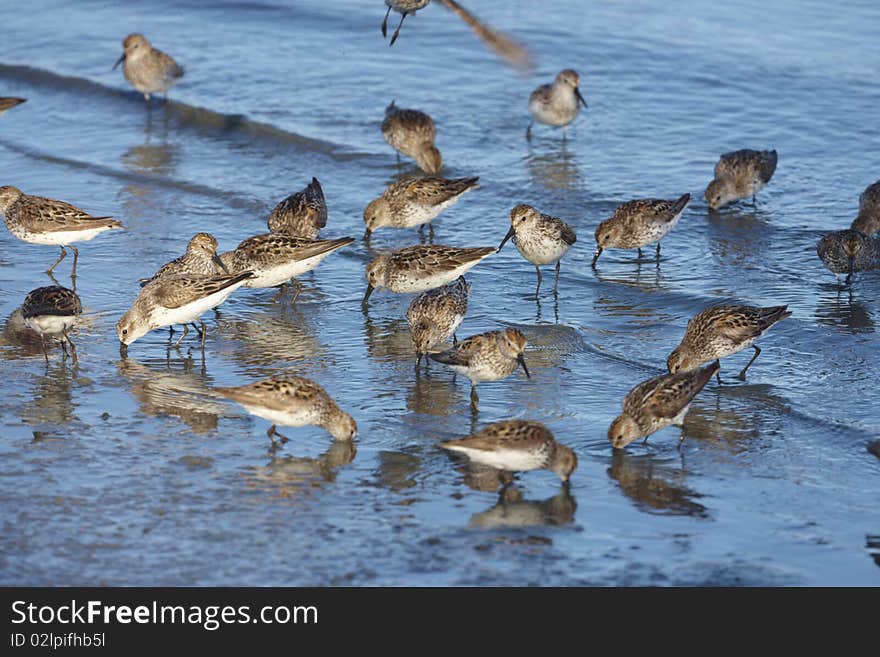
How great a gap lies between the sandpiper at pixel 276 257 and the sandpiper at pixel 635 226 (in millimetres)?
3029

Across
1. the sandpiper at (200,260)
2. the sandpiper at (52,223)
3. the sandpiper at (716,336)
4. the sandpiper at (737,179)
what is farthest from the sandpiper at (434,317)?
the sandpiper at (737,179)

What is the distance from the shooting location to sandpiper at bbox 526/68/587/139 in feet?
63.4

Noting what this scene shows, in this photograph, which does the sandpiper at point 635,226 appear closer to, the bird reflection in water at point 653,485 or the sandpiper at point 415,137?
the sandpiper at point 415,137

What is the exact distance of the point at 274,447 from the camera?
9836 mm

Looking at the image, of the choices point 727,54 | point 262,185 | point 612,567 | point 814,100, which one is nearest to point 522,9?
point 727,54

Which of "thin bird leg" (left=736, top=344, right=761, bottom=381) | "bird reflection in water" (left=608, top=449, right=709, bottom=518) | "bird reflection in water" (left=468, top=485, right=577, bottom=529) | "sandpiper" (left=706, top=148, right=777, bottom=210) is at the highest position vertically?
"sandpiper" (left=706, top=148, right=777, bottom=210)

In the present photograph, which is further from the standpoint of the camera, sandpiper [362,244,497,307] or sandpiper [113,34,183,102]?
sandpiper [113,34,183,102]

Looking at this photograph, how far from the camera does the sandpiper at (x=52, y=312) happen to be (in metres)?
11.2

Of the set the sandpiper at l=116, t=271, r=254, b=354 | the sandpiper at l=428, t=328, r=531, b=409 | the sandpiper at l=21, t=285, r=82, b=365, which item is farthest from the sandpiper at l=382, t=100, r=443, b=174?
the sandpiper at l=428, t=328, r=531, b=409

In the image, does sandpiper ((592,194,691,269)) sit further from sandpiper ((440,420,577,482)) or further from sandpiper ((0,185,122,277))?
sandpiper ((440,420,577,482))

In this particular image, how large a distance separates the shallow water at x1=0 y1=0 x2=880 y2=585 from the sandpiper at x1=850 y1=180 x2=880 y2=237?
58 cm

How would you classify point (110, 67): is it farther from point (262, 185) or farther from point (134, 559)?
point (134, 559)

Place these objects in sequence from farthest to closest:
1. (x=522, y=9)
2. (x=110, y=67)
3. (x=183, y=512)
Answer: (x=522, y=9), (x=110, y=67), (x=183, y=512)

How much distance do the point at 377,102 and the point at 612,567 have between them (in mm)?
14025
